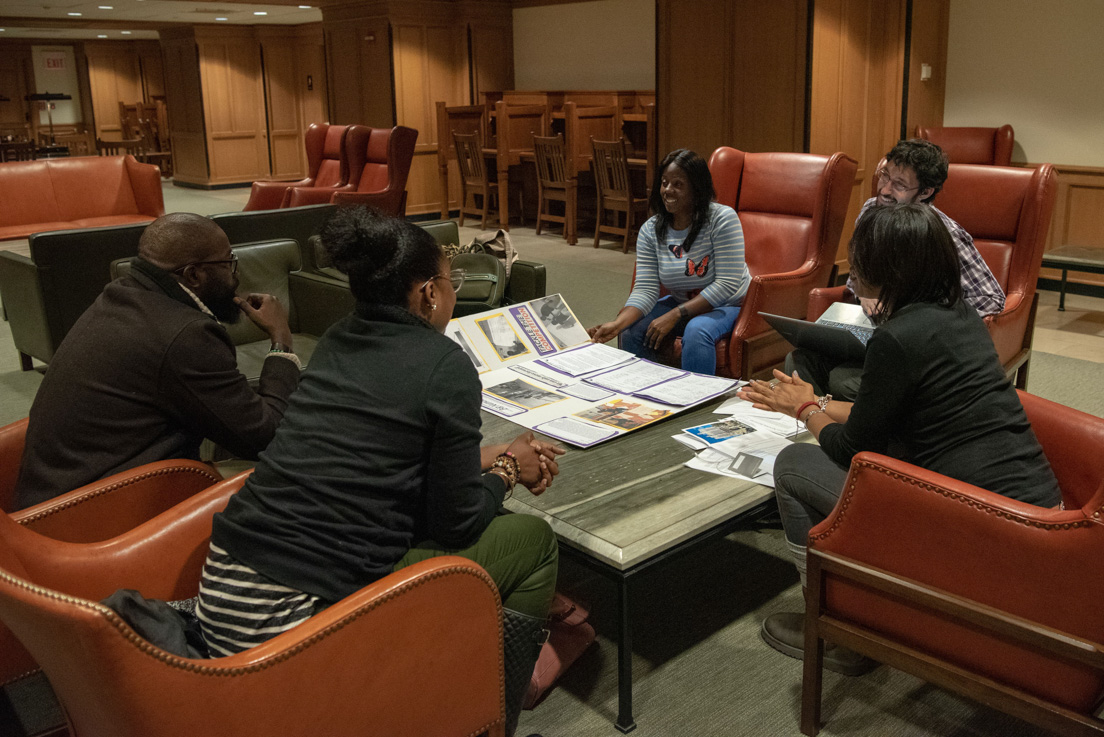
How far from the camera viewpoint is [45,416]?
6.22ft

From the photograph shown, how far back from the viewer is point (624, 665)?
1848 mm

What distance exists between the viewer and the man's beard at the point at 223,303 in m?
2.15

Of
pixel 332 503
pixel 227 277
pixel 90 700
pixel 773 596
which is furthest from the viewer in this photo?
pixel 773 596

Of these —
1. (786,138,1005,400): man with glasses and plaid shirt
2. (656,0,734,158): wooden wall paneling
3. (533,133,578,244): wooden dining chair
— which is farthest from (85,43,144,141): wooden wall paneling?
(786,138,1005,400): man with glasses and plaid shirt

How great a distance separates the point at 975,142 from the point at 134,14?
10696 millimetres

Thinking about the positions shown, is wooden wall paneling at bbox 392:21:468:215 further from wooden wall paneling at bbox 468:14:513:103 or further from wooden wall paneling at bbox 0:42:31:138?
wooden wall paneling at bbox 0:42:31:138

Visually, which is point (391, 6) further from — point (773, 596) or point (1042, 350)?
point (773, 596)

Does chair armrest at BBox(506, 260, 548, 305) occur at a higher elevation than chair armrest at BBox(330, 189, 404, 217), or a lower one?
lower

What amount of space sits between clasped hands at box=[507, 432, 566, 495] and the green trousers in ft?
0.36

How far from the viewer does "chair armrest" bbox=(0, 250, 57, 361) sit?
4121mm

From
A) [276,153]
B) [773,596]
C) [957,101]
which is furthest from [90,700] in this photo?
[276,153]

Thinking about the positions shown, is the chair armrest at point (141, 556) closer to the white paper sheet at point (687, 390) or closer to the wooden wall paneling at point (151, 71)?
the white paper sheet at point (687, 390)

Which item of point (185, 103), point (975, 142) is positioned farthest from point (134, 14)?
point (975, 142)

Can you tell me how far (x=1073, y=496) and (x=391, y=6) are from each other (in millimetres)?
8627
